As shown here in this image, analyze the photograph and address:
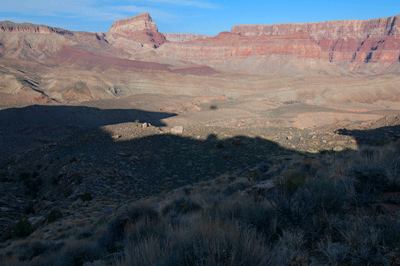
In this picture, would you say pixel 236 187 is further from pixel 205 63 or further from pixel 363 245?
pixel 205 63

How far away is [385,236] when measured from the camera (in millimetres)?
2666

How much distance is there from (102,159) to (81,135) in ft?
17.2

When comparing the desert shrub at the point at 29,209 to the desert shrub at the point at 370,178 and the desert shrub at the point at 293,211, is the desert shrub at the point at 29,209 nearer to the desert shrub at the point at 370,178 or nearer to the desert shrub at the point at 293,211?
the desert shrub at the point at 293,211

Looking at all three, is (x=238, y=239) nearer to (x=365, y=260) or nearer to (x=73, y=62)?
(x=365, y=260)

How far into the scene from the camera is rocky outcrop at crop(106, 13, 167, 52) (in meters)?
138

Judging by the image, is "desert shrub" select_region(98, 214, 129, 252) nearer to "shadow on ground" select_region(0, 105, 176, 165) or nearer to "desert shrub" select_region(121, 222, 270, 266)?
"desert shrub" select_region(121, 222, 270, 266)

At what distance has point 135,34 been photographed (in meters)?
150

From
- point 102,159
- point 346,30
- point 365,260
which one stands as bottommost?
point 102,159

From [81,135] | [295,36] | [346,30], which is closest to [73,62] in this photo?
[81,135]

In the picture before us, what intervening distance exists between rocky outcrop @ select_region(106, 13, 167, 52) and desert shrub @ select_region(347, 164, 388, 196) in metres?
140

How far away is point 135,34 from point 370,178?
163 meters

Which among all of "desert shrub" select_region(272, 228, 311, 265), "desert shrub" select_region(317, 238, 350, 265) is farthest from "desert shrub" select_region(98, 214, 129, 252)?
"desert shrub" select_region(317, 238, 350, 265)

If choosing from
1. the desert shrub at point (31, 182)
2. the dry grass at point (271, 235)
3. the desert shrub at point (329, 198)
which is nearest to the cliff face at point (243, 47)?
the desert shrub at point (31, 182)

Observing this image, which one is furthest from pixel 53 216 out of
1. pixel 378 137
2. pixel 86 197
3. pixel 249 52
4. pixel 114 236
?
pixel 249 52
